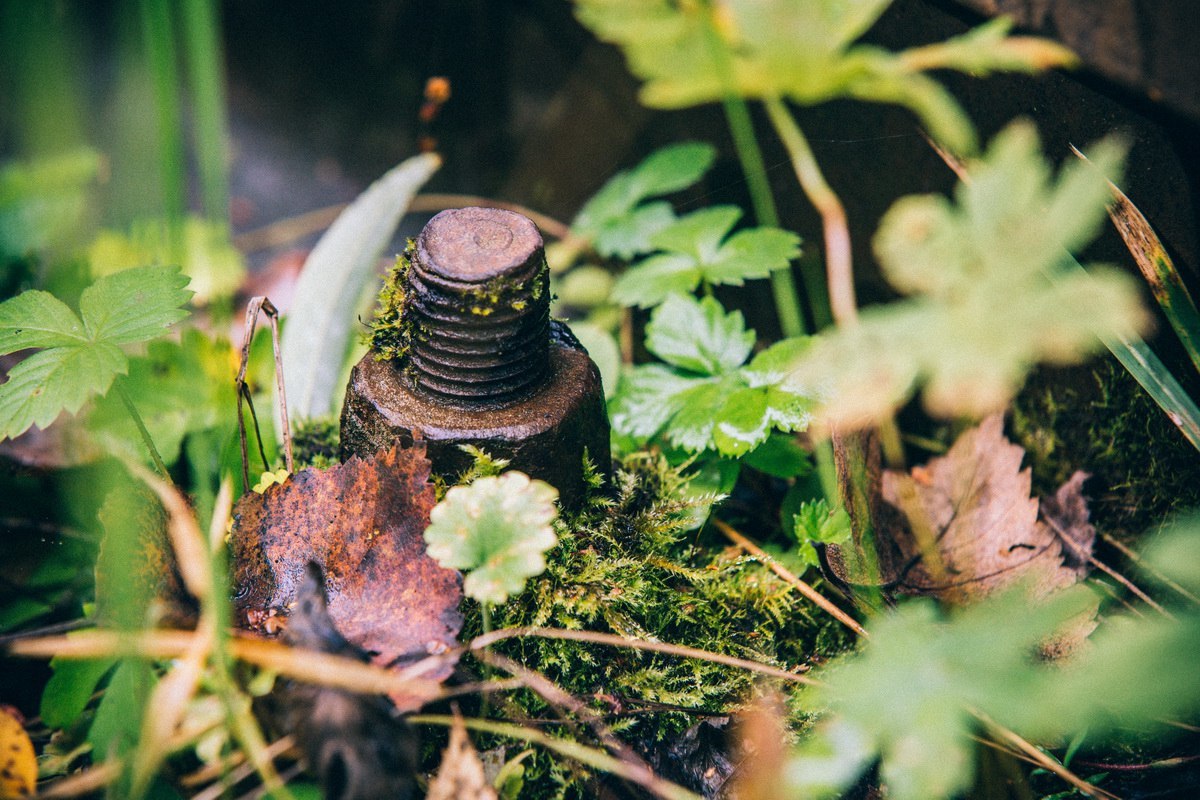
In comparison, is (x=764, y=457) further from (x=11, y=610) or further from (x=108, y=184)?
(x=108, y=184)

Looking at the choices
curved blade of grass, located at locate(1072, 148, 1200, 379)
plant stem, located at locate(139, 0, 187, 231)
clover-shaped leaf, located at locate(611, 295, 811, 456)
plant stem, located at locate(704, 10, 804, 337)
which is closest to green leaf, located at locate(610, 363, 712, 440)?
clover-shaped leaf, located at locate(611, 295, 811, 456)

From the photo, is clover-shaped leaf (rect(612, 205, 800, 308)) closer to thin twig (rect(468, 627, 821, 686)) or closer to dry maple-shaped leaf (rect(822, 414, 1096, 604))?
dry maple-shaped leaf (rect(822, 414, 1096, 604))

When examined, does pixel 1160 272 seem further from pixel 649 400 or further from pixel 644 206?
pixel 644 206

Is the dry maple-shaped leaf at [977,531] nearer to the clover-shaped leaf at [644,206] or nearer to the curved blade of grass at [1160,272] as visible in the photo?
the curved blade of grass at [1160,272]

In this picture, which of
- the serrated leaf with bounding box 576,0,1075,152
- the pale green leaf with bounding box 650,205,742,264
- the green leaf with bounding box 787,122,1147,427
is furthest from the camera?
the pale green leaf with bounding box 650,205,742,264

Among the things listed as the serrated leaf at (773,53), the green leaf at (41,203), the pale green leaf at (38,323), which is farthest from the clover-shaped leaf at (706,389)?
the green leaf at (41,203)

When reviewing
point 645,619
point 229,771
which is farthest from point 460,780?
point 645,619
